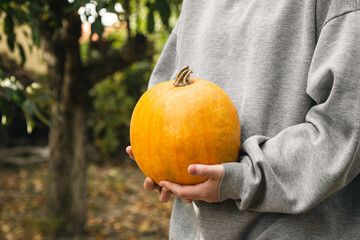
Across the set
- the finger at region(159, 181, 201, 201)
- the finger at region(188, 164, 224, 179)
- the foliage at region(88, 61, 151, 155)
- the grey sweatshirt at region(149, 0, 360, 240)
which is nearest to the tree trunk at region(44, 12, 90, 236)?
the grey sweatshirt at region(149, 0, 360, 240)

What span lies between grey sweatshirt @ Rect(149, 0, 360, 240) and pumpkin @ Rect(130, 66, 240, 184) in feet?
0.23

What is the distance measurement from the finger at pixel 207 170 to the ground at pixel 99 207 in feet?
12.3

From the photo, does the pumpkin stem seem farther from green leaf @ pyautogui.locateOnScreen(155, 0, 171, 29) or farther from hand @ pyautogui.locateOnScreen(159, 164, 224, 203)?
green leaf @ pyautogui.locateOnScreen(155, 0, 171, 29)

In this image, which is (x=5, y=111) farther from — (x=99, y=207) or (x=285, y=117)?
(x=99, y=207)

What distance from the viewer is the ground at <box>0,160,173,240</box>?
4.49 meters

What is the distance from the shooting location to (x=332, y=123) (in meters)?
0.95

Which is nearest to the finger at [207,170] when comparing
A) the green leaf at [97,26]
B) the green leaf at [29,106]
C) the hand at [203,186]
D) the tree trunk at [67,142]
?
the hand at [203,186]

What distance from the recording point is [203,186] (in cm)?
100

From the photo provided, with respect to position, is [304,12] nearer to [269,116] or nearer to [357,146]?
[269,116]

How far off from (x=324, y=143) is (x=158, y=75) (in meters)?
0.81

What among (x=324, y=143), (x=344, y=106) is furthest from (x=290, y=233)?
(x=344, y=106)

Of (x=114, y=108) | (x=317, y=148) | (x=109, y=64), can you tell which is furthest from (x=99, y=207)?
(x=317, y=148)

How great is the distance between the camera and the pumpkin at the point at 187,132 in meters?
1.02

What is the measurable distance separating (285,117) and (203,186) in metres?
0.34
